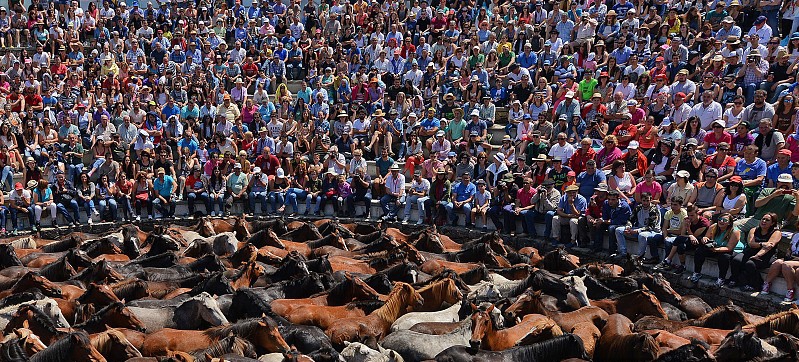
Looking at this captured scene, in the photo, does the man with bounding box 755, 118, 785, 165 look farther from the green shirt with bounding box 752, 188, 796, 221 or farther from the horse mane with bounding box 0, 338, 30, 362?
the horse mane with bounding box 0, 338, 30, 362

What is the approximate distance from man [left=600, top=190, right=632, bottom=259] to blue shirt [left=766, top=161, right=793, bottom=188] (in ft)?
8.46

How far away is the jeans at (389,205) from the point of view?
22.4 metres

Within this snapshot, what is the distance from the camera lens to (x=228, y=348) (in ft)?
39.6

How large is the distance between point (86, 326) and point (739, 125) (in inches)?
511

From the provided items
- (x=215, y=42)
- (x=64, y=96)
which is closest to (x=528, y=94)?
(x=215, y=42)

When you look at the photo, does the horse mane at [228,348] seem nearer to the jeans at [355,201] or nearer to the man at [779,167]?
the man at [779,167]

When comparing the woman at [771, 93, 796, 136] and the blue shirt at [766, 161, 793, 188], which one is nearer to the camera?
the blue shirt at [766, 161, 793, 188]

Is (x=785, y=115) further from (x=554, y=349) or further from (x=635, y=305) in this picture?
(x=554, y=349)

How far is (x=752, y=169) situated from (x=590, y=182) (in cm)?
326

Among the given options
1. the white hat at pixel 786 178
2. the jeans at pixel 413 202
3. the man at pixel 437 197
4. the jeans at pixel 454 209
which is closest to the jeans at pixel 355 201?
the jeans at pixel 413 202

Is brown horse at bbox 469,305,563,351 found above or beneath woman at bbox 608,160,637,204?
beneath

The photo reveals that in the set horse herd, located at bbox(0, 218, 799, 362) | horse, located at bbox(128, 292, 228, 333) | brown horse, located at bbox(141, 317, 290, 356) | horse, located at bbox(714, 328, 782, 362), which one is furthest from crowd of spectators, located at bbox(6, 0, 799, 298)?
horse, located at bbox(128, 292, 228, 333)

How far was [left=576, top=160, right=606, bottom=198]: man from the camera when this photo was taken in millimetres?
19672

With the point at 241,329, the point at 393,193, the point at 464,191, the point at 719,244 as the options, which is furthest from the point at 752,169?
the point at 241,329
